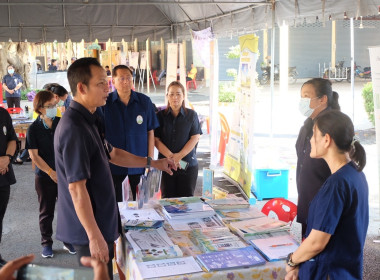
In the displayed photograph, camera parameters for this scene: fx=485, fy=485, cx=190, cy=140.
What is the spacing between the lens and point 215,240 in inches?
96.7

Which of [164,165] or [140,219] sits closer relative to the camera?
[140,219]

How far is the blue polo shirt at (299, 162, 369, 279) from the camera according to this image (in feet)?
6.34

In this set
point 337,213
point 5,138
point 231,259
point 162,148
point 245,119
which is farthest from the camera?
point 245,119

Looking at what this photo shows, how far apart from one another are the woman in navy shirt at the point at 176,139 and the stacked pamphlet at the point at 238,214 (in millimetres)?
1254

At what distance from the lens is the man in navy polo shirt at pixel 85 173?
84.7 inches

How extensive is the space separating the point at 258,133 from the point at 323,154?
8.89 meters

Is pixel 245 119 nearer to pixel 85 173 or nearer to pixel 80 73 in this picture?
pixel 80 73

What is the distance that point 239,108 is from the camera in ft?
20.0

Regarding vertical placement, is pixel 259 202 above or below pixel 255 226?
below

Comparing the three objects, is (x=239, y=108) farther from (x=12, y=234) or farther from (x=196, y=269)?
(x=196, y=269)

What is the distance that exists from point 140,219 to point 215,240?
0.51 metres

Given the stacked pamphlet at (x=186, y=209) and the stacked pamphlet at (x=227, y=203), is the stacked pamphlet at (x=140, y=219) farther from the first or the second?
the stacked pamphlet at (x=227, y=203)

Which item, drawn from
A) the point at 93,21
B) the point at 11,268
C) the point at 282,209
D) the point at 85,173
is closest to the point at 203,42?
the point at 93,21

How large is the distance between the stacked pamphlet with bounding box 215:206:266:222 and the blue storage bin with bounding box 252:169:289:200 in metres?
2.76
